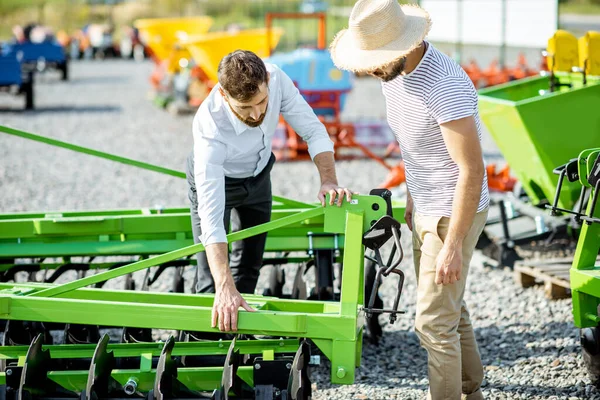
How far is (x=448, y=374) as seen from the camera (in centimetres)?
333

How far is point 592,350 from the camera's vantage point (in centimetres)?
401

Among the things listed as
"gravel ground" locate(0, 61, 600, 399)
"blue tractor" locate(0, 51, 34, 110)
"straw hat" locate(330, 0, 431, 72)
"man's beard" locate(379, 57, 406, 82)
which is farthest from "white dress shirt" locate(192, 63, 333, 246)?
"blue tractor" locate(0, 51, 34, 110)

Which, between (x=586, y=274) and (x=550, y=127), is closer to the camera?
(x=586, y=274)

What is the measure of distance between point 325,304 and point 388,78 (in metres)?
1.03

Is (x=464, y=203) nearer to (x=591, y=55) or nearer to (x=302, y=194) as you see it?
(x=591, y=55)

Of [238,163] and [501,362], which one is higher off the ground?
[238,163]

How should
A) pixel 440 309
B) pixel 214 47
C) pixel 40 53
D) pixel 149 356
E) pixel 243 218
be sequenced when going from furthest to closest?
pixel 40 53, pixel 214 47, pixel 243 218, pixel 149 356, pixel 440 309

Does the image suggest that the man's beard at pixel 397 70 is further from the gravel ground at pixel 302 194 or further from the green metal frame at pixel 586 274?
the gravel ground at pixel 302 194

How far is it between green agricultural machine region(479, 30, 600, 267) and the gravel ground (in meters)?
0.46

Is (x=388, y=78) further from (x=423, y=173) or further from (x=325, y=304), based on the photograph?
(x=325, y=304)

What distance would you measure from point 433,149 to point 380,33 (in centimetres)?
48

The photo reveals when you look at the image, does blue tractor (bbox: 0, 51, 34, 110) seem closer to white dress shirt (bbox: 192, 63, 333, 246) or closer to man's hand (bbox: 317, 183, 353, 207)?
white dress shirt (bbox: 192, 63, 333, 246)

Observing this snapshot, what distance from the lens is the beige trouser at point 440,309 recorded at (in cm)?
326

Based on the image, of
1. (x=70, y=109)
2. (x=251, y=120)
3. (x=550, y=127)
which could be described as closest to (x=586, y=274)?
(x=251, y=120)
